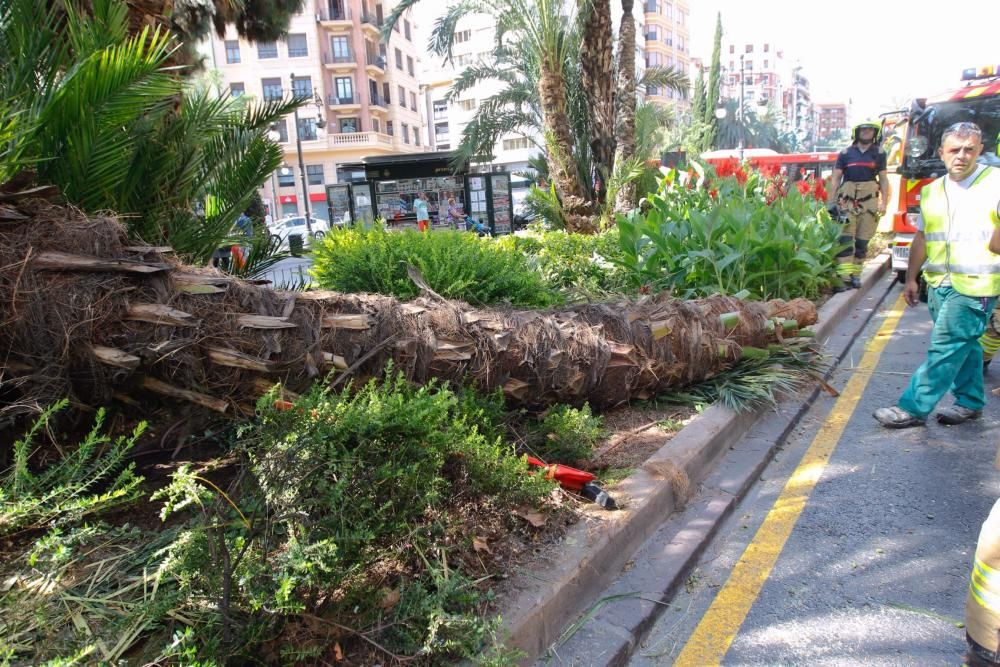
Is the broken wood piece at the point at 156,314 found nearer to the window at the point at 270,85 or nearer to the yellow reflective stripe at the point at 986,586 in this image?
the yellow reflective stripe at the point at 986,586

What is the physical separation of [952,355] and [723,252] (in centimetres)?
253

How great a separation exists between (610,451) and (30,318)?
280cm

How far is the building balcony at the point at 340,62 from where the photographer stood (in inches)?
1960

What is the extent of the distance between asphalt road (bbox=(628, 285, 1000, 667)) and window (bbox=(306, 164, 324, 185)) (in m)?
52.3

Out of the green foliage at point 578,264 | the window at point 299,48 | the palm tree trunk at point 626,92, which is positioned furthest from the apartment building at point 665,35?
the green foliage at point 578,264

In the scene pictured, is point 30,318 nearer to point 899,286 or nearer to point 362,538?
point 362,538

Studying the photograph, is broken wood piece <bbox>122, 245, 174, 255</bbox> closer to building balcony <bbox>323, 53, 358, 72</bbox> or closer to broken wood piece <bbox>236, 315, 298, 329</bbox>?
broken wood piece <bbox>236, 315, 298, 329</bbox>

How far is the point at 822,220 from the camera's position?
320 inches

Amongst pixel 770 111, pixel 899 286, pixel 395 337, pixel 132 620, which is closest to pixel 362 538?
pixel 132 620

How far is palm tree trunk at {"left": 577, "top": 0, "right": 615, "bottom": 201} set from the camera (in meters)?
10.1

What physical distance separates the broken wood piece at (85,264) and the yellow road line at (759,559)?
2561mm

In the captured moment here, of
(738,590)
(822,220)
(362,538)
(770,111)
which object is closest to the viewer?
(362,538)

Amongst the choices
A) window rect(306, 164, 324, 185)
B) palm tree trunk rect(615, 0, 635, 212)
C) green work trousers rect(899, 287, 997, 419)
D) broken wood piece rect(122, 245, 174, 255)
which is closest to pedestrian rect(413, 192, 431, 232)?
palm tree trunk rect(615, 0, 635, 212)

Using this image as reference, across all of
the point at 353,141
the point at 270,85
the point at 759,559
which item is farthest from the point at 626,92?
the point at 270,85
